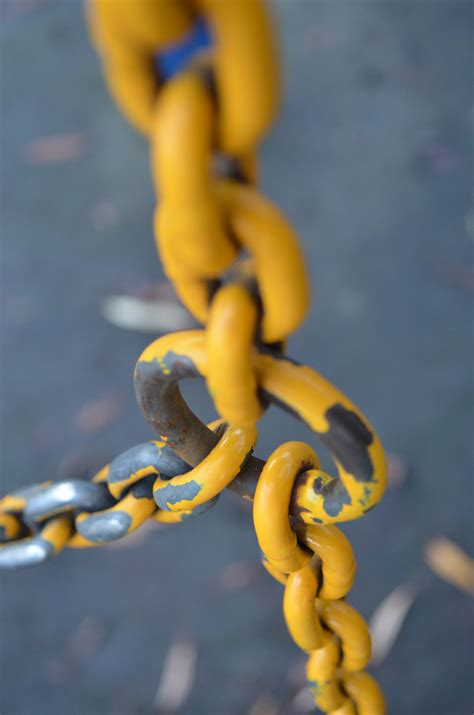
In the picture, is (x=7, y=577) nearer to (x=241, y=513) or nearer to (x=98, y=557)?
(x=98, y=557)

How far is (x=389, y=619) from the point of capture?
1.11 m

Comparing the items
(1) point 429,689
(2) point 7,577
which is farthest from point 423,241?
(2) point 7,577

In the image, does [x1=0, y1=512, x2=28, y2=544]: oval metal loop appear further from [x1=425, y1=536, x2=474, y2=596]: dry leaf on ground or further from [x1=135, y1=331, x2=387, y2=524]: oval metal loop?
[x1=425, y1=536, x2=474, y2=596]: dry leaf on ground

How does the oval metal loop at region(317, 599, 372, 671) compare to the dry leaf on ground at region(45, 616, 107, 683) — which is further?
the dry leaf on ground at region(45, 616, 107, 683)

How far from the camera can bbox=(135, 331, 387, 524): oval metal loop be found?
0.28 meters

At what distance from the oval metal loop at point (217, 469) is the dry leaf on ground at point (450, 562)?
87 centimetres

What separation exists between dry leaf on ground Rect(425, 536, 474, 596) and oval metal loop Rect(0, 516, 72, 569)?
809 millimetres

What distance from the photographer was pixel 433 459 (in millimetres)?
1239

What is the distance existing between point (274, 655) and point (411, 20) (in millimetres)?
1596

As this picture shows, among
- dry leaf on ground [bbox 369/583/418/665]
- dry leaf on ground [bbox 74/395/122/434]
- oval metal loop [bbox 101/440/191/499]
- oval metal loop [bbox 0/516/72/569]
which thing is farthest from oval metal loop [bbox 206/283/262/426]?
dry leaf on ground [bbox 74/395/122/434]

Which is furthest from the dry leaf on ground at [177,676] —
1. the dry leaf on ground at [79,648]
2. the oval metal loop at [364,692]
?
the oval metal loop at [364,692]

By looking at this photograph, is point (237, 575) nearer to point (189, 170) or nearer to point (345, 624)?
point (345, 624)

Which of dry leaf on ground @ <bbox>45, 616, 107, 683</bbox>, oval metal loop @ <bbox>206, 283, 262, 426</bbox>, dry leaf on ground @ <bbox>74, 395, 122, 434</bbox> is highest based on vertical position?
oval metal loop @ <bbox>206, 283, 262, 426</bbox>

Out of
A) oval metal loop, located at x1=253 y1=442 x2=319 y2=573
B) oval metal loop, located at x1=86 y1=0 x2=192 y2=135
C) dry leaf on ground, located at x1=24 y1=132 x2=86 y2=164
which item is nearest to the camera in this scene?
oval metal loop, located at x1=86 y1=0 x2=192 y2=135
